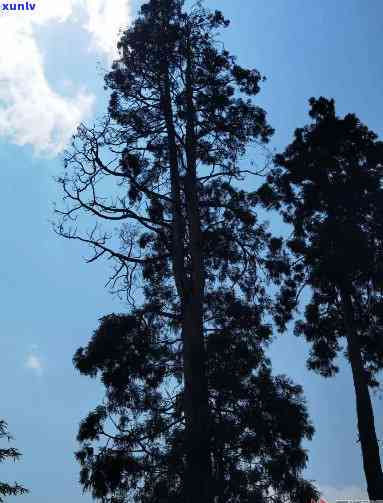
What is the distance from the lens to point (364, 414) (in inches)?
622

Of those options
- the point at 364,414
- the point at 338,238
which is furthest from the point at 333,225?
the point at 364,414

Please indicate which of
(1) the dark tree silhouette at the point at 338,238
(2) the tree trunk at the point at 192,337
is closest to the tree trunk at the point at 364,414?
(1) the dark tree silhouette at the point at 338,238

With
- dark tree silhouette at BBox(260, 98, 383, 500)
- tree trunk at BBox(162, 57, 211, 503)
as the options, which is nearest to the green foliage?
dark tree silhouette at BBox(260, 98, 383, 500)

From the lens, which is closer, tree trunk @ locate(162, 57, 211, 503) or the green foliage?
tree trunk @ locate(162, 57, 211, 503)

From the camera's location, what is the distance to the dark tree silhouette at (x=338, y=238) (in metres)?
16.8

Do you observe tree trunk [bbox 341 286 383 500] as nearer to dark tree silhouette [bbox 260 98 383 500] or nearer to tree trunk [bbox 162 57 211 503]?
dark tree silhouette [bbox 260 98 383 500]

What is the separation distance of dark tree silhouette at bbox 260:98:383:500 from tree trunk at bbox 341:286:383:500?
0.03 metres

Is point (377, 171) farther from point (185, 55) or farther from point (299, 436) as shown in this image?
point (299, 436)

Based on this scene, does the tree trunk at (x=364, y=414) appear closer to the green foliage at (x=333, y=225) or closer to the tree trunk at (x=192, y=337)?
the green foliage at (x=333, y=225)

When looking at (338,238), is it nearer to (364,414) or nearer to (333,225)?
(333,225)

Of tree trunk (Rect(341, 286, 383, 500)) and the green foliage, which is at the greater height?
the green foliage

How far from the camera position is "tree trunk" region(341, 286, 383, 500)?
48.2 ft

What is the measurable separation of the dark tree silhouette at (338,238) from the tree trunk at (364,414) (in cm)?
3

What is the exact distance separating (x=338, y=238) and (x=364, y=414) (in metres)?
5.02
